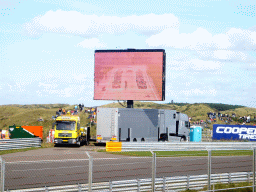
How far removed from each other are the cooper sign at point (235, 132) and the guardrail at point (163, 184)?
85.8ft

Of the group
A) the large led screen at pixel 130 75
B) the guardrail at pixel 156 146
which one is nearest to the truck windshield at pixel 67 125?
the guardrail at pixel 156 146

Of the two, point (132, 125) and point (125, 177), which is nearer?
point (125, 177)

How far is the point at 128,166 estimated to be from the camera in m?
13.5

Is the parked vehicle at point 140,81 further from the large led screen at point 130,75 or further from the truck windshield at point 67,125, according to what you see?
the truck windshield at point 67,125

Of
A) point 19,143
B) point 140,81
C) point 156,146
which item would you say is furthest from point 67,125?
point 140,81

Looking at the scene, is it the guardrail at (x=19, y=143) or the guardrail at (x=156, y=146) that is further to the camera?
the guardrail at (x=156, y=146)

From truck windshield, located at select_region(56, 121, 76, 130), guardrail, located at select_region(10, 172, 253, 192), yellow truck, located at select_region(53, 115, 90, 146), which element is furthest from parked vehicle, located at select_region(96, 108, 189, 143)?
guardrail, located at select_region(10, 172, 253, 192)

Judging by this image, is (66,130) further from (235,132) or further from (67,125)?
(235,132)

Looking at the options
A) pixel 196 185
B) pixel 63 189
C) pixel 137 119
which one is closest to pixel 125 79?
pixel 137 119

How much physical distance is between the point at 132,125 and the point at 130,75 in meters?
6.01

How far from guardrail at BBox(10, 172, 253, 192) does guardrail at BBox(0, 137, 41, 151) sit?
59.9 ft

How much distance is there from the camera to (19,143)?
3219 centimetres

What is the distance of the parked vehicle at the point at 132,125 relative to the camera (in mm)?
36094

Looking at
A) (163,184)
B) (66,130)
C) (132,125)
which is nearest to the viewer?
(163,184)
